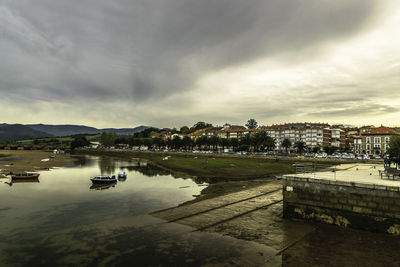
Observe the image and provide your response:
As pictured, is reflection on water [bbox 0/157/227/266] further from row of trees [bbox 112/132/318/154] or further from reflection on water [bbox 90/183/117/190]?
row of trees [bbox 112/132/318/154]

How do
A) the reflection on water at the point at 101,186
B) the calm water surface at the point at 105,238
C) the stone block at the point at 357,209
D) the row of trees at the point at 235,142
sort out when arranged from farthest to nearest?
1. the row of trees at the point at 235,142
2. the reflection on water at the point at 101,186
3. the stone block at the point at 357,209
4. the calm water surface at the point at 105,238

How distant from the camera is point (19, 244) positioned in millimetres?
17469

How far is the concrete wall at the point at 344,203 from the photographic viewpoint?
16.0m

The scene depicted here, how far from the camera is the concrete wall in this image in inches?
631

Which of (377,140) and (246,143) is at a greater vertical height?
(377,140)

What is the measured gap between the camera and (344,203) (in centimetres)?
1773

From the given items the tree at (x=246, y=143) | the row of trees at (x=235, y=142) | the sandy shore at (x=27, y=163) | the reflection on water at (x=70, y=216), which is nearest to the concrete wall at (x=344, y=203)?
the reflection on water at (x=70, y=216)

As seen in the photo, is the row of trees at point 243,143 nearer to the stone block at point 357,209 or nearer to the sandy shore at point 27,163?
the sandy shore at point 27,163

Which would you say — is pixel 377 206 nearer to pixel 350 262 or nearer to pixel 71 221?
pixel 350 262

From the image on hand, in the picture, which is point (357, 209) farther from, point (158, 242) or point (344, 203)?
point (158, 242)

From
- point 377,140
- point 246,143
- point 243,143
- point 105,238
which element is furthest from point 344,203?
point 377,140

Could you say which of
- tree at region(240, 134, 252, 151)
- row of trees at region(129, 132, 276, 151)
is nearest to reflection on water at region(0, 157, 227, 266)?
row of trees at region(129, 132, 276, 151)

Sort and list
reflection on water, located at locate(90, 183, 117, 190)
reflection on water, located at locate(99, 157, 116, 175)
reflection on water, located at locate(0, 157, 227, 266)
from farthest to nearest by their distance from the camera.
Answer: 1. reflection on water, located at locate(99, 157, 116, 175)
2. reflection on water, located at locate(90, 183, 117, 190)
3. reflection on water, located at locate(0, 157, 227, 266)

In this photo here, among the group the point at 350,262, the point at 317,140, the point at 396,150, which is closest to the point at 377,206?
the point at 350,262
